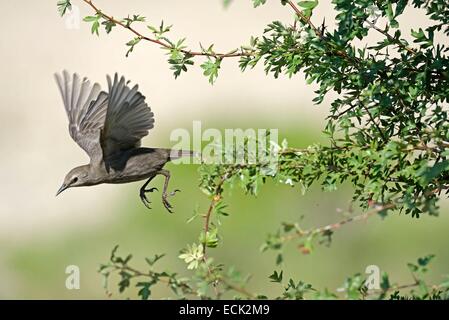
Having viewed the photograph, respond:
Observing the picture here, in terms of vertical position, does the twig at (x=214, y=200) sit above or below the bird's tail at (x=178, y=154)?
below

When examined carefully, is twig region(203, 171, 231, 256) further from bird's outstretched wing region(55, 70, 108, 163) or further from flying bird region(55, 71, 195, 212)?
bird's outstretched wing region(55, 70, 108, 163)

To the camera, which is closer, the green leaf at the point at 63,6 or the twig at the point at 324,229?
the twig at the point at 324,229

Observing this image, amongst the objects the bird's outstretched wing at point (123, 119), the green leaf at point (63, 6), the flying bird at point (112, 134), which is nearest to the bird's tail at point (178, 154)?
the flying bird at point (112, 134)

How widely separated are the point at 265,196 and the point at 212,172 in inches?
91.5

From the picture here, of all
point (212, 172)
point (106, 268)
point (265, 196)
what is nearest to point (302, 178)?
point (212, 172)

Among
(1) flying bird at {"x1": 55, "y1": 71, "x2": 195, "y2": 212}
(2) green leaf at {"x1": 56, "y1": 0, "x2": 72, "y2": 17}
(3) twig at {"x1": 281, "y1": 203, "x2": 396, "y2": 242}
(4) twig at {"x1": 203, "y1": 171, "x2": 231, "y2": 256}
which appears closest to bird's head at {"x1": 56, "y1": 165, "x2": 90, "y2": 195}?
(1) flying bird at {"x1": 55, "y1": 71, "x2": 195, "y2": 212}

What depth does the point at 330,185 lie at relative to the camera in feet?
6.36

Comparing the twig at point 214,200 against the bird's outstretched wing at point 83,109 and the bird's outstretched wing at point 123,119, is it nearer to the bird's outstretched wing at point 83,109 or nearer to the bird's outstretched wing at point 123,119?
the bird's outstretched wing at point 123,119

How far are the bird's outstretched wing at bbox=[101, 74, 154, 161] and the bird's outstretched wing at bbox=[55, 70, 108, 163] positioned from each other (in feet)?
0.41

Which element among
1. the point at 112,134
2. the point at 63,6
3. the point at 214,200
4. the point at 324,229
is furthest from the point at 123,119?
the point at 324,229

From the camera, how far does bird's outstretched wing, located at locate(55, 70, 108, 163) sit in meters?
2.93

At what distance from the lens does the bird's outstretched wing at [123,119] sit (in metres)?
2.53

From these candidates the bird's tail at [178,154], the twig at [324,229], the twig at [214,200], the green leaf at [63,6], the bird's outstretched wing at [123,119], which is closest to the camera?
the twig at [324,229]

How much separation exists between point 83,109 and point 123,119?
342 mm
